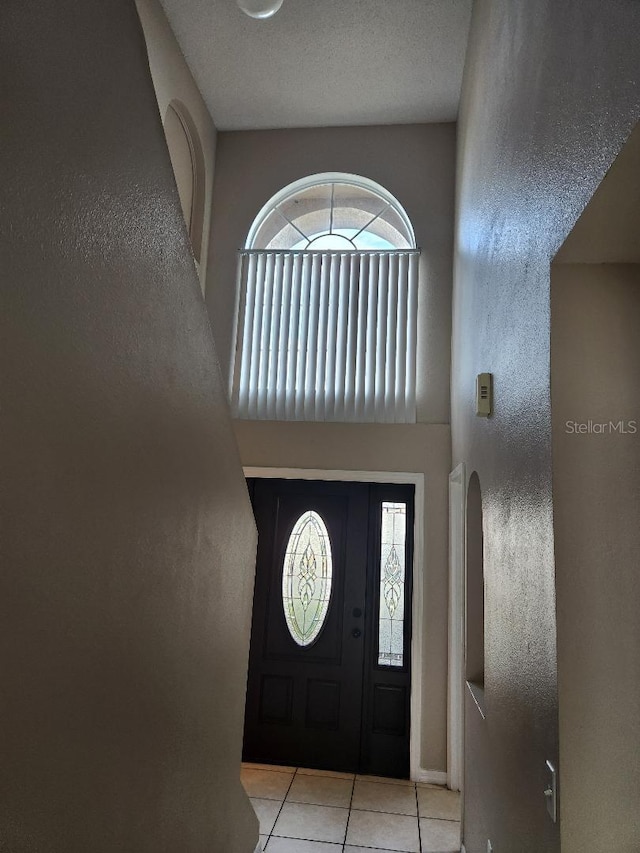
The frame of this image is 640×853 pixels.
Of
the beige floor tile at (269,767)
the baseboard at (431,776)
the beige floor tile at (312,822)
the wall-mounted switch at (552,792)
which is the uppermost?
the wall-mounted switch at (552,792)

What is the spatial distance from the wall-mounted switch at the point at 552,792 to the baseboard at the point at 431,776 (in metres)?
3.03

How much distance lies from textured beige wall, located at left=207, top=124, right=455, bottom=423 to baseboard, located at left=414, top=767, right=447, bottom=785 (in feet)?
8.45

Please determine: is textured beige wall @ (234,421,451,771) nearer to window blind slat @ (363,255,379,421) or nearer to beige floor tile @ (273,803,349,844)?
window blind slat @ (363,255,379,421)

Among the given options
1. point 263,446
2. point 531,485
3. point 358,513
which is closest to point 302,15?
point 263,446

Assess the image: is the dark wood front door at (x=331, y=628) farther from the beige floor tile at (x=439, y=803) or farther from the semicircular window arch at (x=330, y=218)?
the semicircular window arch at (x=330, y=218)

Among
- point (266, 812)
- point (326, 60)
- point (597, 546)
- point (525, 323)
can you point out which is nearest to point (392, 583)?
point (266, 812)

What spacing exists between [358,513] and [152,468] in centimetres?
351

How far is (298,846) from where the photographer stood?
3.47 m

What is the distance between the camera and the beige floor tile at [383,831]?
3.54 metres

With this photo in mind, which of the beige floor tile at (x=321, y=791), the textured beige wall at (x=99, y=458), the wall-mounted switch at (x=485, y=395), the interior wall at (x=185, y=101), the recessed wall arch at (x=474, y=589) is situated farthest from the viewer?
the interior wall at (x=185, y=101)

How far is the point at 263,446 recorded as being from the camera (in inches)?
199

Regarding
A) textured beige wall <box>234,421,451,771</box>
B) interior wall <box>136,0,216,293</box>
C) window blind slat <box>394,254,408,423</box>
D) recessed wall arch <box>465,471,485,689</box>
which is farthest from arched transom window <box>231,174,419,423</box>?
recessed wall arch <box>465,471,485,689</box>

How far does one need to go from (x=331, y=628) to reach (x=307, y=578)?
408mm

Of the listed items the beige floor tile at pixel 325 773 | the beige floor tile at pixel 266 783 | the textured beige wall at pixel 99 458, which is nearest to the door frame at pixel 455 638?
the beige floor tile at pixel 325 773
